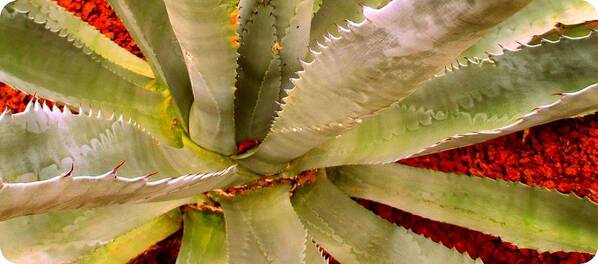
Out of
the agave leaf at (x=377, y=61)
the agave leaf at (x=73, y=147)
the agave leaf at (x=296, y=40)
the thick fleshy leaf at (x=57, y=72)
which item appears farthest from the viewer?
the thick fleshy leaf at (x=57, y=72)

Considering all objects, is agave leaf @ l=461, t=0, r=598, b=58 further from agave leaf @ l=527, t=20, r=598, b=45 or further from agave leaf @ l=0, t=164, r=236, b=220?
agave leaf @ l=0, t=164, r=236, b=220

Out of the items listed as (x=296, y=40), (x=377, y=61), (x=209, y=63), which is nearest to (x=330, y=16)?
(x=296, y=40)

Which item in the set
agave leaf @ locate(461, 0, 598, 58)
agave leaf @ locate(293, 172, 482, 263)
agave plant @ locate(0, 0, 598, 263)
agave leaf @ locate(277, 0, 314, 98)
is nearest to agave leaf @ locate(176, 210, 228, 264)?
agave plant @ locate(0, 0, 598, 263)

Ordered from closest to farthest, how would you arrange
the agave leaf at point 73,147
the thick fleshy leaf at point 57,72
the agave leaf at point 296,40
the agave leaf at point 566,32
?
the agave leaf at point 73,147 → the agave leaf at point 296,40 → the thick fleshy leaf at point 57,72 → the agave leaf at point 566,32

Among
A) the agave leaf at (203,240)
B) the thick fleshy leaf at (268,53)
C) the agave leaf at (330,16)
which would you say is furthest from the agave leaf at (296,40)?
the agave leaf at (203,240)

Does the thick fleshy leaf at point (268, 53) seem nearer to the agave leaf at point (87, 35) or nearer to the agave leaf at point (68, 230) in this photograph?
the agave leaf at point (68, 230)

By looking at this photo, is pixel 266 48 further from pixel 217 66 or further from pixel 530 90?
pixel 530 90
